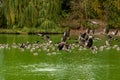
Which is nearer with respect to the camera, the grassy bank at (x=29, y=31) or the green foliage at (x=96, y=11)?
the grassy bank at (x=29, y=31)

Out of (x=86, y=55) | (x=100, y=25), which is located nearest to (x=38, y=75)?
(x=86, y=55)

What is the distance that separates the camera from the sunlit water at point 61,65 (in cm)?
1562

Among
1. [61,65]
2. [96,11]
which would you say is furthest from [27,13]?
[61,65]

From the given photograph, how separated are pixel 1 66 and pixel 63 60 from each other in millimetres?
2924

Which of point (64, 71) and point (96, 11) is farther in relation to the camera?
point (96, 11)

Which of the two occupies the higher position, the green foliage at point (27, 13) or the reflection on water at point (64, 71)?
the reflection on water at point (64, 71)

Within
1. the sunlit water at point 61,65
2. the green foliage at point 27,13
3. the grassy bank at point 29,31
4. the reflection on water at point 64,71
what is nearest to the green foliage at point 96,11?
the green foliage at point 27,13

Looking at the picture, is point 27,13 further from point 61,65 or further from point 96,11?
point 61,65

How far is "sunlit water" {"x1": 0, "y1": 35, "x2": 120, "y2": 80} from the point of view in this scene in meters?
15.6

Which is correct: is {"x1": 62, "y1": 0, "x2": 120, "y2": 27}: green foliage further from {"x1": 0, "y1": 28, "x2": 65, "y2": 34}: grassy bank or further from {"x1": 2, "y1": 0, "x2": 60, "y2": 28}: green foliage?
{"x1": 0, "y1": 28, "x2": 65, "y2": 34}: grassy bank

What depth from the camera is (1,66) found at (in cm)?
1870

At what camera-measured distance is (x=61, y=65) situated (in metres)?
18.5

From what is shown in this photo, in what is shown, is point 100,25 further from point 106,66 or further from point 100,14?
point 106,66

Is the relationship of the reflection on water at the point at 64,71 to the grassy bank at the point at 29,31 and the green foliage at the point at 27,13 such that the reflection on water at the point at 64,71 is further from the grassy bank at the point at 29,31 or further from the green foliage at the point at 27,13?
the green foliage at the point at 27,13
